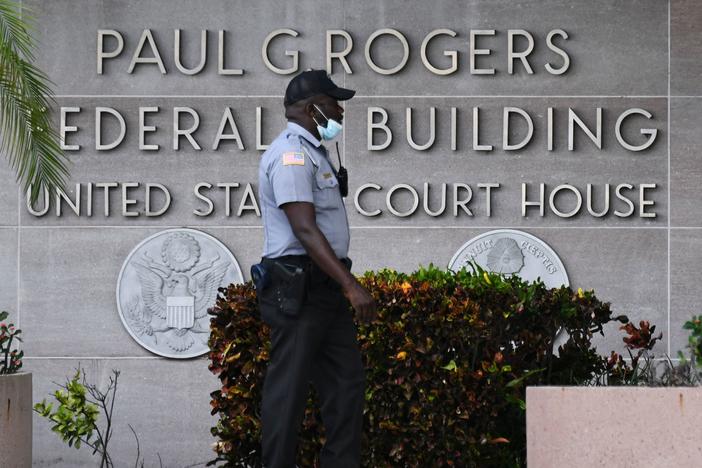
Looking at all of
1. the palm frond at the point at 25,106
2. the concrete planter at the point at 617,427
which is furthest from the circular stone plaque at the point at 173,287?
the concrete planter at the point at 617,427

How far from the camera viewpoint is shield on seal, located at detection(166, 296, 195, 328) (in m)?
8.60

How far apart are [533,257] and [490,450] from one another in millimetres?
2755

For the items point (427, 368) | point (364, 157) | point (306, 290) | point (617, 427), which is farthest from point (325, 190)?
point (364, 157)

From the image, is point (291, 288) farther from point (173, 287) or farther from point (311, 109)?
point (173, 287)

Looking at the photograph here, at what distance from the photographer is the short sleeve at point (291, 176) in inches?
200

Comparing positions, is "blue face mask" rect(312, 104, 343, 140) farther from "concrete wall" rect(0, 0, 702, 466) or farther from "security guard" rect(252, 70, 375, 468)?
"concrete wall" rect(0, 0, 702, 466)

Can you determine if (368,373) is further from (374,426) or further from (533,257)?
(533,257)

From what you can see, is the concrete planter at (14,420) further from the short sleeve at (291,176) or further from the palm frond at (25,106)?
the short sleeve at (291,176)

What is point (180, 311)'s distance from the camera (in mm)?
8617

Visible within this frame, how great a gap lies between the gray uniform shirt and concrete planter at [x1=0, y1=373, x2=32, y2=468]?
2195mm

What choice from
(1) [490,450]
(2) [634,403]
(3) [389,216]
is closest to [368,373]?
(1) [490,450]

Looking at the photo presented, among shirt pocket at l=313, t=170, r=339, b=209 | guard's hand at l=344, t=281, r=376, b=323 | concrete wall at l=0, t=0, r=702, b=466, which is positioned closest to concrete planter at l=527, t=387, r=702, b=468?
guard's hand at l=344, t=281, r=376, b=323

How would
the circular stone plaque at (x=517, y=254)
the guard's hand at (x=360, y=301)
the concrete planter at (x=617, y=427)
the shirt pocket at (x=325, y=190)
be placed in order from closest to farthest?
the concrete planter at (x=617, y=427)
the guard's hand at (x=360, y=301)
the shirt pocket at (x=325, y=190)
the circular stone plaque at (x=517, y=254)

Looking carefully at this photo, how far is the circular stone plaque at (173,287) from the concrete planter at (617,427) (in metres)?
4.01
